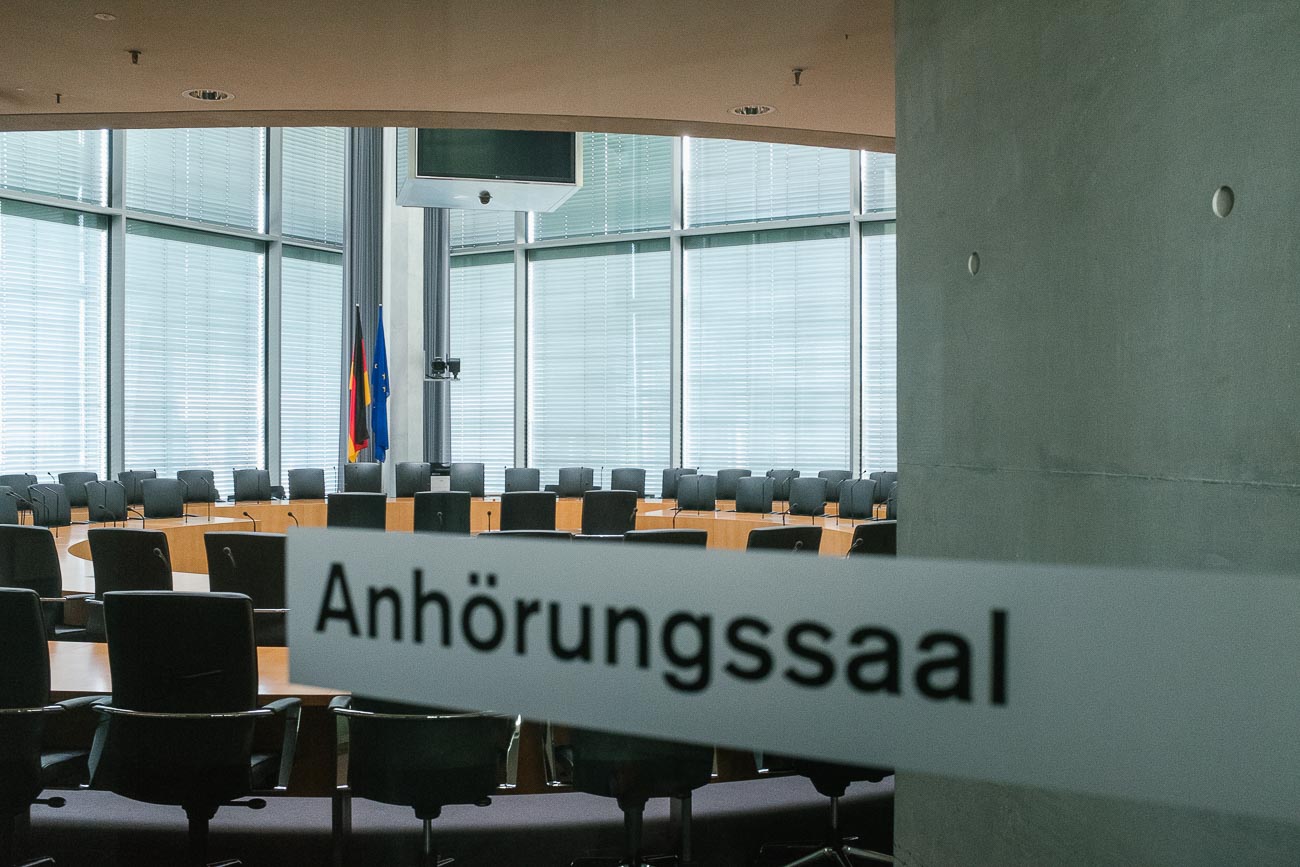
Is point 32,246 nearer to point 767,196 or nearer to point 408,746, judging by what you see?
point 767,196

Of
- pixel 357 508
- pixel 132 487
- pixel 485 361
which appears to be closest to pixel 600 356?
pixel 485 361

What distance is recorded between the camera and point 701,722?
3.57 feet

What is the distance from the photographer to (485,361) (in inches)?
608

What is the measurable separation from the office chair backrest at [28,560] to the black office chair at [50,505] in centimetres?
367

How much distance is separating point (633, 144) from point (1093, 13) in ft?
42.2

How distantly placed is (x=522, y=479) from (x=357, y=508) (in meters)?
3.75

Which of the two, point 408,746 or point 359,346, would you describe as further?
point 359,346

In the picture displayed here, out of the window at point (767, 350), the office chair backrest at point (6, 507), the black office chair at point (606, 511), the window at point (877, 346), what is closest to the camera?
the office chair backrest at point (6, 507)

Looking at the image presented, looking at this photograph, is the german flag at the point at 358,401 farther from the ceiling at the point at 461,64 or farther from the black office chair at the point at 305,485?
the ceiling at the point at 461,64

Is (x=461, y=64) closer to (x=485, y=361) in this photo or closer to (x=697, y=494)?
(x=697, y=494)

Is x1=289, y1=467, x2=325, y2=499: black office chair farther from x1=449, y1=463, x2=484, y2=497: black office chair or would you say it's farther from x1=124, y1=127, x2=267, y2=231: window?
x1=124, y1=127, x2=267, y2=231: window

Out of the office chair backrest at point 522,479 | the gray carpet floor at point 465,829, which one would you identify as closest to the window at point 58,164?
the office chair backrest at point 522,479

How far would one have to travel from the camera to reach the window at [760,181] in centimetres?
1306

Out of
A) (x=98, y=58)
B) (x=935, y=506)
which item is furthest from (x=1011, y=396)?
(x=98, y=58)
